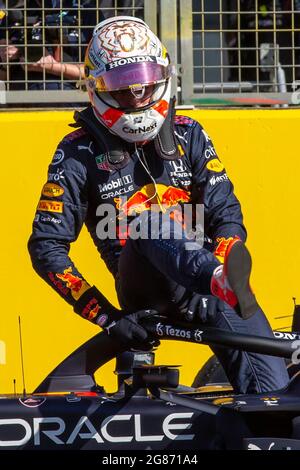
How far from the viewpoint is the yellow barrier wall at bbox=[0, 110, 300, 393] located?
670cm

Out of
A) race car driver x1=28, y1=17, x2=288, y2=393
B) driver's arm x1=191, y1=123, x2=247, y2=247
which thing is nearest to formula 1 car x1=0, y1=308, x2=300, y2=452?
race car driver x1=28, y1=17, x2=288, y2=393

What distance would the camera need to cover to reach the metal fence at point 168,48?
6812 millimetres

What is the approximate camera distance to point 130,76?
5133mm

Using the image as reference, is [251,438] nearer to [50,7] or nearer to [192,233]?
[192,233]

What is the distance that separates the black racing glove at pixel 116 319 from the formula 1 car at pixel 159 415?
0.07 meters

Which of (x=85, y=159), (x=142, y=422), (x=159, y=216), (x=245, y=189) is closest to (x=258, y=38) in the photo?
(x=245, y=189)

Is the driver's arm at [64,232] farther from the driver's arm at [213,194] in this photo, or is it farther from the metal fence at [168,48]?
the metal fence at [168,48]

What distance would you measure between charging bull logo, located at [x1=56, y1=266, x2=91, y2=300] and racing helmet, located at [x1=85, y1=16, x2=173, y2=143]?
0.75 m

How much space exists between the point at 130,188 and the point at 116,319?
0.77 m

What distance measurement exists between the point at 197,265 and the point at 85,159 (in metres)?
1.10

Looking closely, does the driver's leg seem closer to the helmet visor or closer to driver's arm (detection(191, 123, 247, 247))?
driver's arm (detection(191, 123, 247, 247))

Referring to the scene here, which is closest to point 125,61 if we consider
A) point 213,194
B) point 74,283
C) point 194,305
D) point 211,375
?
point 213,194

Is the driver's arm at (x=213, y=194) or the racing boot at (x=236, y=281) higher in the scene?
the driver's arm at (x=213, y=194)

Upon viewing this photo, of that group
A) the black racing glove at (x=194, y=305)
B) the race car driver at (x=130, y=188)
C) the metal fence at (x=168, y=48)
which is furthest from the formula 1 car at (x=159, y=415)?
the metal fence at (x=168, y=48)
